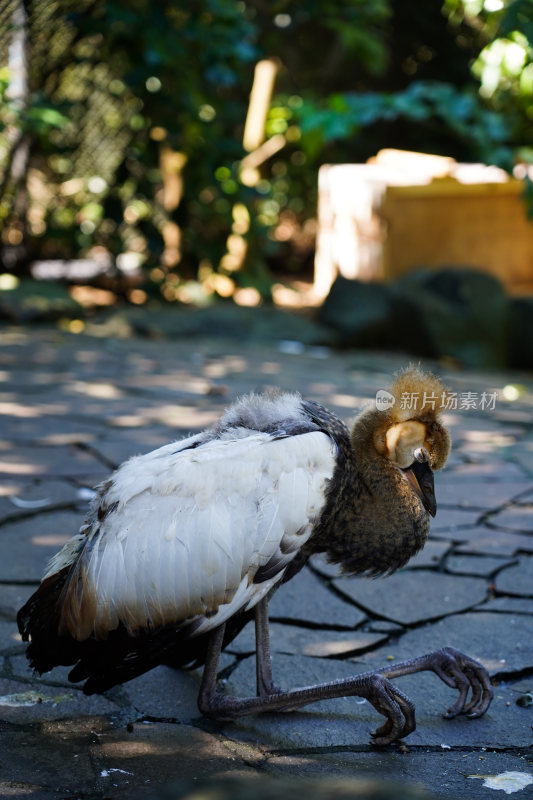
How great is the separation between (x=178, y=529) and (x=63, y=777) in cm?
63

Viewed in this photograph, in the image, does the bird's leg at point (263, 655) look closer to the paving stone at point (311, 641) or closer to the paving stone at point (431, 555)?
the paving stone at point (311, 641)

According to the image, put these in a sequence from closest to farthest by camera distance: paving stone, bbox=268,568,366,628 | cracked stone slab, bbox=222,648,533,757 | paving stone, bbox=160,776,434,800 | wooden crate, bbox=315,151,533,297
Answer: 1. paving stone, bbox=160,776,434,800
2. cracked stone slab, bbox=222,648,533,757
3. paving stone, bbox=268,568,366,628
4. wooden crate, bbox=315,151,533,297

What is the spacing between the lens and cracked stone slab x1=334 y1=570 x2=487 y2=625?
3215mm

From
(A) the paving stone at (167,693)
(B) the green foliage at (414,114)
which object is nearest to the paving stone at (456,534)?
(A) the paving stone at (167,693)

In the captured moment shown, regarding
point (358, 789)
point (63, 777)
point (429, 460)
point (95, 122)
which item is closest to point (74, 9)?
point (95, 122)

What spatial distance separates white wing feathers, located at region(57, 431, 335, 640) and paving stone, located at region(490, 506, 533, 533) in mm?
1750

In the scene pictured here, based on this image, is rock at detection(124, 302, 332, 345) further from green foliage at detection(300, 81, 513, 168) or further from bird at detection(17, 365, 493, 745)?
bird at detection(17, 365, 493, 745)

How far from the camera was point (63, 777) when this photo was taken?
7.25 feet

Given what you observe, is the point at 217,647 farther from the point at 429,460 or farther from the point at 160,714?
the point at 429,460

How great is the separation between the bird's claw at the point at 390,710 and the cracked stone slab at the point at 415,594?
691mm

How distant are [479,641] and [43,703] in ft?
4.44

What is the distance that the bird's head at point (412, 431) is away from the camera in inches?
101

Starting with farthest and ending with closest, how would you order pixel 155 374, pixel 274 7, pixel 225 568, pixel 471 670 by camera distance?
pixel 274 7, pixel 155 374, pixel 471 670, pixel 225 568

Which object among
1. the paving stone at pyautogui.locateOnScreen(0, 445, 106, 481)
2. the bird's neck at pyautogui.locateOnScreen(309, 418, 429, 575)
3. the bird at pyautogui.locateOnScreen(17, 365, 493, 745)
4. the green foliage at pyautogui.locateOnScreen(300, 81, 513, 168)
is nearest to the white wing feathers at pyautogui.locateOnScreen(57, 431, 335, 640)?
the bird at pyautogui.locateOnScreen(17, 365, 493, 745)
